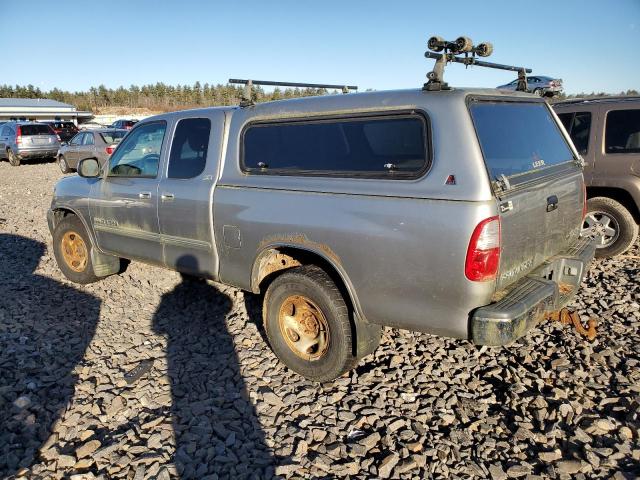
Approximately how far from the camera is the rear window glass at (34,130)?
1864 cm

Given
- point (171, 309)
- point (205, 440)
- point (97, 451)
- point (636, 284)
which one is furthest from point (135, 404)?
point (636, 284)

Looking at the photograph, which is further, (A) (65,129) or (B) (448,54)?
(A) (65,129)

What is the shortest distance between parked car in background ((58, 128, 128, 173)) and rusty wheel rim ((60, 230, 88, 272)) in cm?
1089

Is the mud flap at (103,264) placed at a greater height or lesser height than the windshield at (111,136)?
lesser

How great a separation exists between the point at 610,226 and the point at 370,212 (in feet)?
14.9

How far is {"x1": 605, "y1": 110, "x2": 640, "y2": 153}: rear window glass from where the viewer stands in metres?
5.52

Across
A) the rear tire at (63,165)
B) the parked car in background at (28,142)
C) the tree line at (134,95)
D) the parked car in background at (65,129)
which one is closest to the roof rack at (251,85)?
the rear tire at (63,165)

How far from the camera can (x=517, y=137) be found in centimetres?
317

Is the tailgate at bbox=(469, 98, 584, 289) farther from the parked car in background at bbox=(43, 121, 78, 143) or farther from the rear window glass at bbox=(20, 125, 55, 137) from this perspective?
the parked car in background at bbox=(43, 121, 78, 143)

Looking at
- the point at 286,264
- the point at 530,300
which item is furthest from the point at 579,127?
the point at 286,264

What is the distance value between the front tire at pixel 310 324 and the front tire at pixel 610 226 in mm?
4072

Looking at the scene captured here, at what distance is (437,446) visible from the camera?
265 cm

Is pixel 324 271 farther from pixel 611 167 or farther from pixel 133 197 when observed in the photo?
pixel 611 167

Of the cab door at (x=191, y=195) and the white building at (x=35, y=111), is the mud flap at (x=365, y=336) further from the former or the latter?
the white building at (x=35, y=111)
